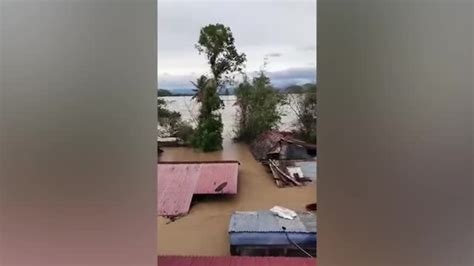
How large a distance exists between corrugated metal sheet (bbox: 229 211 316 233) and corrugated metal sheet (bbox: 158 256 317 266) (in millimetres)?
191

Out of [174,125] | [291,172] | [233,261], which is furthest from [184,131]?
[233,261]

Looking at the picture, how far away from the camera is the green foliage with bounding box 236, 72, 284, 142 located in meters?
2.32

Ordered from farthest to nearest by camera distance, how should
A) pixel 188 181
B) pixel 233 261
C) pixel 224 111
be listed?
pixel 188 181, pixel 224 111, pixel 233 261

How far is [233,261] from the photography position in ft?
7.04

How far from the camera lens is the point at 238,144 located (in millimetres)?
2404

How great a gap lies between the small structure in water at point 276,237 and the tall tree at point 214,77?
61cm

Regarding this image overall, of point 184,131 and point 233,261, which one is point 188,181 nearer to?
point 184,131

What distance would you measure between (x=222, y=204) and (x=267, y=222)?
35 cm

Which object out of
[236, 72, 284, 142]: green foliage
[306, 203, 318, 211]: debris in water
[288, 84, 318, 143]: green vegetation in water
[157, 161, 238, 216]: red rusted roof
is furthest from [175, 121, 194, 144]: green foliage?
[306, 203, 318, 211]: debris in water

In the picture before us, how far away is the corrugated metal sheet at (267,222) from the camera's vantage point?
226 centimetres
